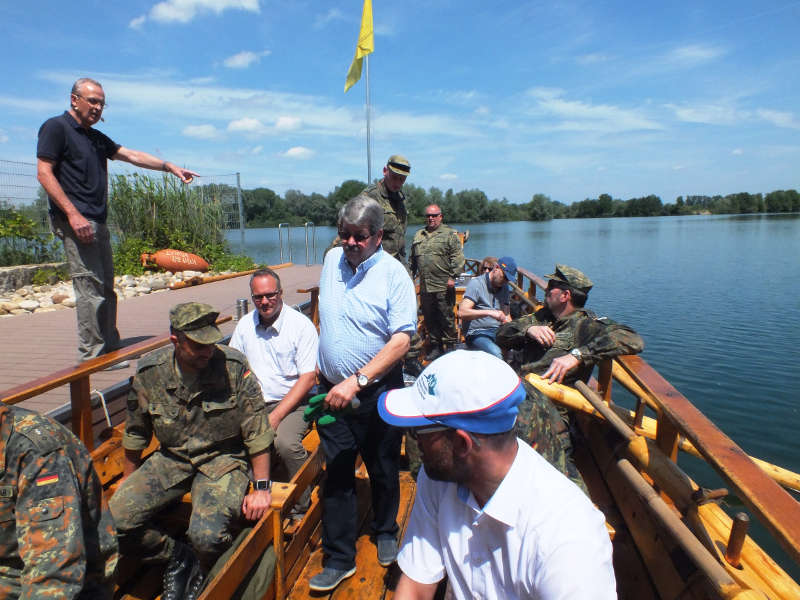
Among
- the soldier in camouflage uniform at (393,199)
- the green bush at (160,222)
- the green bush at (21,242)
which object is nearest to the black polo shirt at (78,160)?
the soldier in camouflage uniform at (393,199)

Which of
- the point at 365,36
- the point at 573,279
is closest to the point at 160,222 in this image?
the point at 365,36

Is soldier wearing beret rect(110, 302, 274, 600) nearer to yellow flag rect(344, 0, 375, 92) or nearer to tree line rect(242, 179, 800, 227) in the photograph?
yellow flag rect(344, 0, 375, 92)

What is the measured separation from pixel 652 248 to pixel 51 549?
35566 mm

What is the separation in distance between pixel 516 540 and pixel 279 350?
89.8 inches

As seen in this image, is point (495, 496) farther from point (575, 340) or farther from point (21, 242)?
point (21, 242)

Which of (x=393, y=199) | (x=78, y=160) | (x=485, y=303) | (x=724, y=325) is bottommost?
(x=724, y=325)

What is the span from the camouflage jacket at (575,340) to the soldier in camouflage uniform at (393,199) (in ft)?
4.84

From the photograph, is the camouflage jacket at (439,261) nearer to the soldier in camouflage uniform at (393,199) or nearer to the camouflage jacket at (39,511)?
the soldier in camouflage uniform at (393,199)

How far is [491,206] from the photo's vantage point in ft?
272

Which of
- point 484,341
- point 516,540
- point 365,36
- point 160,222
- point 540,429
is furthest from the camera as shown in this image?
point 160,222

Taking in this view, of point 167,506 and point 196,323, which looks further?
point 167,506

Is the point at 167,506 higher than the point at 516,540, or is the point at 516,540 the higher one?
the point at 516,540

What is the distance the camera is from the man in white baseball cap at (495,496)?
43.1 inches

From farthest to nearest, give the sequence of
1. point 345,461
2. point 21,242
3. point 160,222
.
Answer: point 160,222 → point 21,242 → point 345,461
